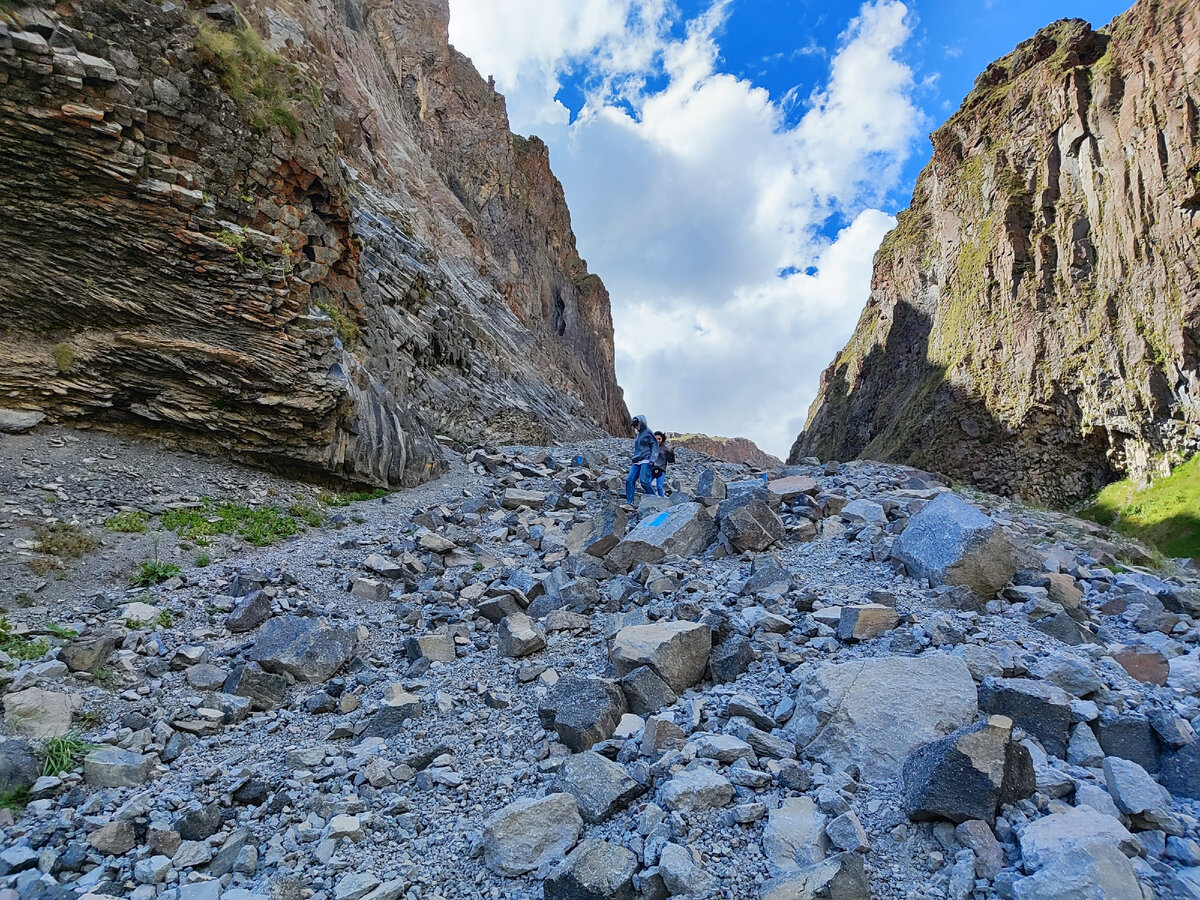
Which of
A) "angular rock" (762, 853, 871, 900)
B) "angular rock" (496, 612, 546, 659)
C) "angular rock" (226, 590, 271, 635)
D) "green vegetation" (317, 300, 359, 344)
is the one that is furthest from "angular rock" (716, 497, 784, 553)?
"green vegetation" (317, 300, 359, 344)

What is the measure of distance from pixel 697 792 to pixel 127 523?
353 inches

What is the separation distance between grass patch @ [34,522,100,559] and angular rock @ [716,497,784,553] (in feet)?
28.4

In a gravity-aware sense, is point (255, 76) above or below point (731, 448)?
below

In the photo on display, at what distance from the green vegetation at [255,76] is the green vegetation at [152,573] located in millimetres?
8660

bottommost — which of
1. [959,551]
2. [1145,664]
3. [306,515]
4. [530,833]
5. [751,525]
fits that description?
[530,833]

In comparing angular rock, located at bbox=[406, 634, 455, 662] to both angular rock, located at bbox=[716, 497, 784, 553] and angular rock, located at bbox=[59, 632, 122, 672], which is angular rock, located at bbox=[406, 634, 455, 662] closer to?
angular rock, located at bbox=[59, 632, 122, 672]

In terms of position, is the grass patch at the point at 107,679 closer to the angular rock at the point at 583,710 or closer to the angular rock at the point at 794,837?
the angular rock at the point at 583,710

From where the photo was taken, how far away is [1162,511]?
33688 millimetres

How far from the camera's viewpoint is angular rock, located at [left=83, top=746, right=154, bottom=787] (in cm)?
456

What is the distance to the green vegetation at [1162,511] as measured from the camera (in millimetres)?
30625

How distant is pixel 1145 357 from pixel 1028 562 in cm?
4337

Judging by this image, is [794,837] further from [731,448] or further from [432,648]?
[731,448]

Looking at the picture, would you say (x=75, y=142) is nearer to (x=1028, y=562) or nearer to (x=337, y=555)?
(x=337, y=555)

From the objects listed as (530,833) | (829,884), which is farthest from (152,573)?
(829,884)
